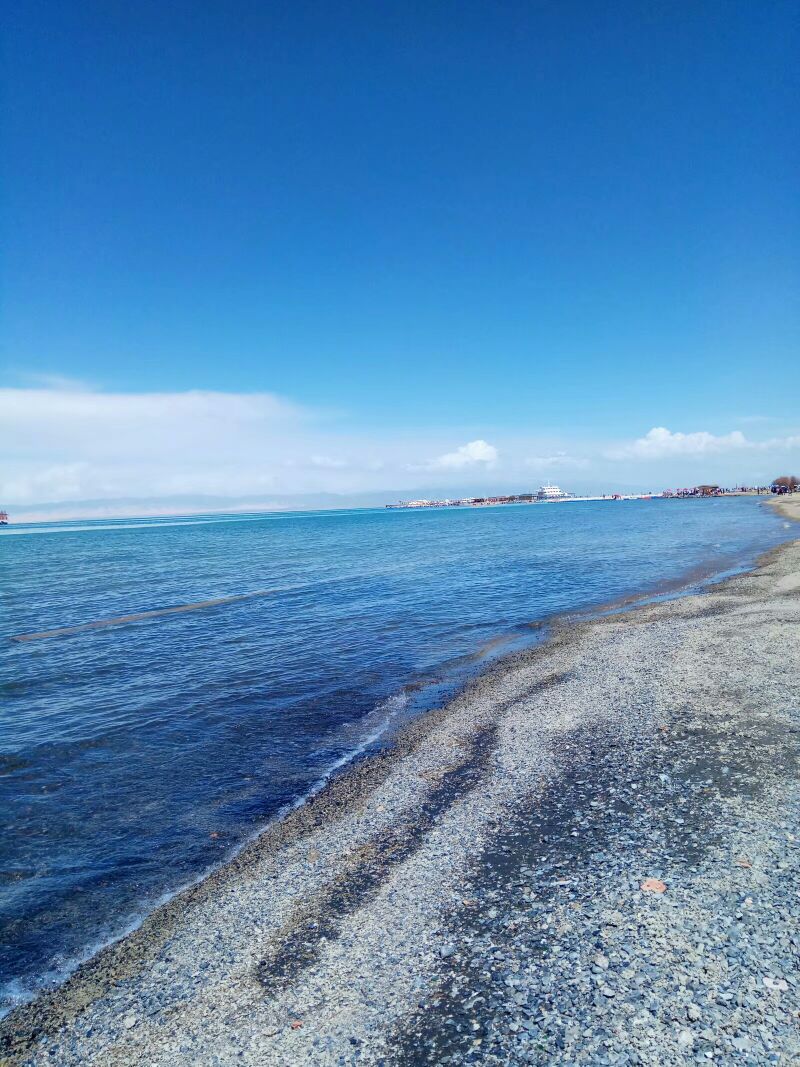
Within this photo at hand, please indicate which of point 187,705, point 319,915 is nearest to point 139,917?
point 319,915

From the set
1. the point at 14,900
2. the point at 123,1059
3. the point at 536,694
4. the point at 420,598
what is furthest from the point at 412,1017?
the point at 420,598

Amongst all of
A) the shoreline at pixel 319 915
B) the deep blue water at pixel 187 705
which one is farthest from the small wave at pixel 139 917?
the shoreline at pixel 319 915

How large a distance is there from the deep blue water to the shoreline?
1.03 metres

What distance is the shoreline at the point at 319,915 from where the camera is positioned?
651cm

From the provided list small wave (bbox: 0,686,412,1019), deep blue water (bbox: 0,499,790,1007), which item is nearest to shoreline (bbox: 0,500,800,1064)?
small wave (bbox: 0,686,412,1019)

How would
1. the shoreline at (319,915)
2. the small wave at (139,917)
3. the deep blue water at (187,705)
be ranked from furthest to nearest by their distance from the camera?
the deep blue water at (187,705)
the small wave at (139,917)
the shoreline at (319,915)

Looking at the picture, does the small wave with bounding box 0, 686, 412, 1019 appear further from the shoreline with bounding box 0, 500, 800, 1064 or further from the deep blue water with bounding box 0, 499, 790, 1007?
the shoreline with bounding box 0, 500, 800, 1064

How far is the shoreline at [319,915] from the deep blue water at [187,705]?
40.6 inches

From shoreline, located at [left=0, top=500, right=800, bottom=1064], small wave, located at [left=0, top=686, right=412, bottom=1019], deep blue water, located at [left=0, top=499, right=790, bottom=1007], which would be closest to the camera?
shoreline, located at [left=0, top=500, right=800, bottom=1064]

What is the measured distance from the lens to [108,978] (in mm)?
7688

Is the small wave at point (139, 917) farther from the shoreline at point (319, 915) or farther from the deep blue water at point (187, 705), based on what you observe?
the shoreline at point (319, 915)

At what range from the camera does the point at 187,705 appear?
1898 cm

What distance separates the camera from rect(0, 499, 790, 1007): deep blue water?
10164mm

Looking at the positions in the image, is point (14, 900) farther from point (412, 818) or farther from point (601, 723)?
point (601, 723)
